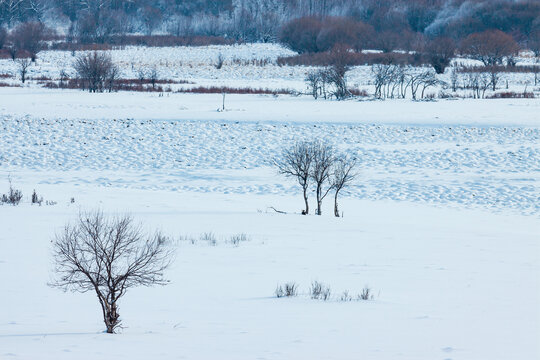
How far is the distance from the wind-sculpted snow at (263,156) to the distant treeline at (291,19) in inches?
1474

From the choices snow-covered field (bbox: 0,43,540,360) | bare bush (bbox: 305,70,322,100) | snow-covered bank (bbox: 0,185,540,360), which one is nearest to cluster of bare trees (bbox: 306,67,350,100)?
bare bush (bbox: 305,70,322,100)

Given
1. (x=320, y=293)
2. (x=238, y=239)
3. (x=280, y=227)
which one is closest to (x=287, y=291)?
(x=320, y=293)

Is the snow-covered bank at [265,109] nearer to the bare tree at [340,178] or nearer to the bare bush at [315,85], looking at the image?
the bare bush at [315,85]

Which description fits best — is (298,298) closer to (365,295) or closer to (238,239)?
(365,295)

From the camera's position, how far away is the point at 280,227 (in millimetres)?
12688

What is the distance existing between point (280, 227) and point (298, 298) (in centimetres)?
481

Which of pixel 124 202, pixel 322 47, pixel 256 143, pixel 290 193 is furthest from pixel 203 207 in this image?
pixel 322 47

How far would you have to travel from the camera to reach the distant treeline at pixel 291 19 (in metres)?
66.5

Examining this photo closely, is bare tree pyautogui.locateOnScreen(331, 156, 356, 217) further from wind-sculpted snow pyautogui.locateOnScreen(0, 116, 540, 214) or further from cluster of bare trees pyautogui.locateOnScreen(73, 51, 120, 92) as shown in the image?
cluster of bare trees pyautogui.locateOnScreen(73, 51, 120, 92)

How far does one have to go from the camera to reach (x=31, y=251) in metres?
10.1

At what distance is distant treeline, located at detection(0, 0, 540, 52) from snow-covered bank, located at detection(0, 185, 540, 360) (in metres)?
49.9

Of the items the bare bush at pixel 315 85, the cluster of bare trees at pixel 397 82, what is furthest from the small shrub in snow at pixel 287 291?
the bare bush at pixel 315 85

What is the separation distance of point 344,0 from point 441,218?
91230 millimetres

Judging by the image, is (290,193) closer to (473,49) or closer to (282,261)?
(282,261)
